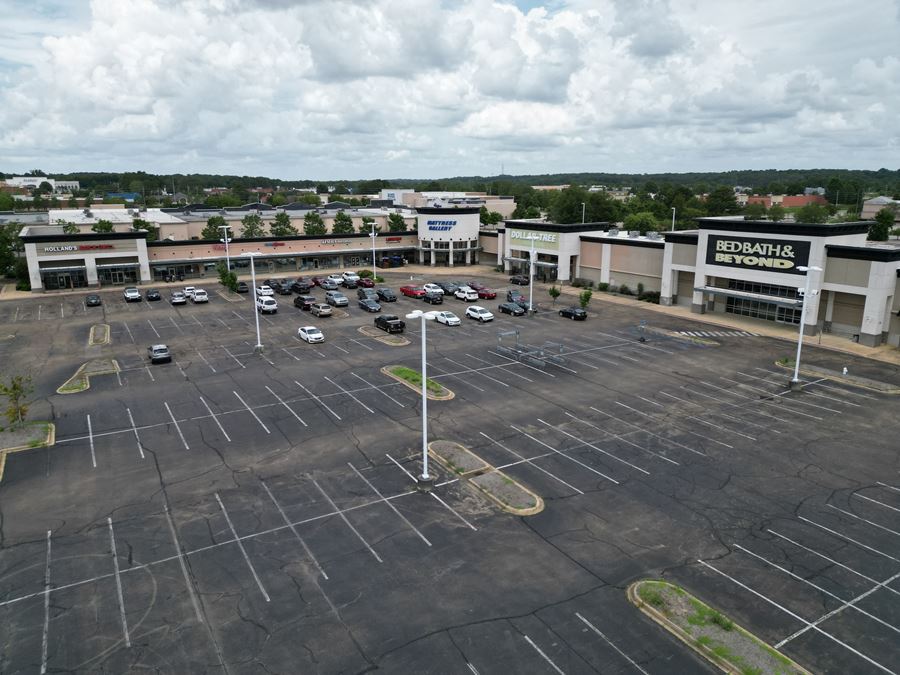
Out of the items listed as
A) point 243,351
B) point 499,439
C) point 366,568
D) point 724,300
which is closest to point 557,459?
point 499,439

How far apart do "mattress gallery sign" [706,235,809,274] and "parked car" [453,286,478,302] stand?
25495mm

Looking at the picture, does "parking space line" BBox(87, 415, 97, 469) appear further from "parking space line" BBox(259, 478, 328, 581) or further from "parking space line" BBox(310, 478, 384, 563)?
"parking space line" BBox(310, 478, 384, 563)

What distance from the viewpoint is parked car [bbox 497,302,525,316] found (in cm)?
6253

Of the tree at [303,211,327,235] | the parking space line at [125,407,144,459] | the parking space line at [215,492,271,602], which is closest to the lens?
the parking space line at [215,492,271,602]

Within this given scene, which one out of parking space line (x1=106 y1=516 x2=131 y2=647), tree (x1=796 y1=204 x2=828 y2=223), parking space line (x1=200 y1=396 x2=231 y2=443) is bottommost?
parking space line (x1=106 y1=516 x2=131 y2=647)

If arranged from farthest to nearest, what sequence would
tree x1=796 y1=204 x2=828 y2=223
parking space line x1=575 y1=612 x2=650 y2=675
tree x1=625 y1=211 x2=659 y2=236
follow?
1. tree x1=796 y1=204 x2=828 y2=223
2. tree x1=625 y1=211 x2=659 y2=236
3. parking space line x1=575 y1=612 x2=650 y2=675

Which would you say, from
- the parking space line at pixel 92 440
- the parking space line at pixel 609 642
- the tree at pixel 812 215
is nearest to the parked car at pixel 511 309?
the parking space line at pixel 92 440

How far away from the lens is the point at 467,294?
69812mm

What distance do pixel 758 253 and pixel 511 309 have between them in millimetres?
24535

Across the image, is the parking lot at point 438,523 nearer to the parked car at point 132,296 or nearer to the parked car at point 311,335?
the parked car at point 311,335

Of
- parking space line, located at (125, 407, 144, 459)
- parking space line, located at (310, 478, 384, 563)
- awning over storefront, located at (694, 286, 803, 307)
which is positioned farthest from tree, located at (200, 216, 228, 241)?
parking space line, located at (310, 478, 384, 563)

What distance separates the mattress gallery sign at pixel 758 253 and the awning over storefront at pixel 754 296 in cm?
257

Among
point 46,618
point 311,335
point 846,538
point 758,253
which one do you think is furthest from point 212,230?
point 846,538

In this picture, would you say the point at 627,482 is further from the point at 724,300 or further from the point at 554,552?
the point at 724,300
